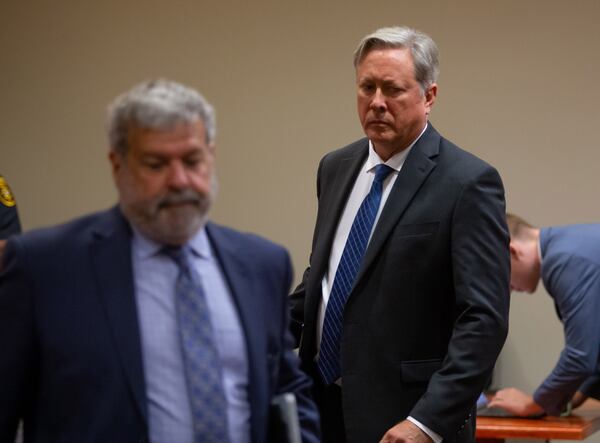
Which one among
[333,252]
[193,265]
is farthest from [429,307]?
[193,265]

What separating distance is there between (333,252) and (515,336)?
8.15ft

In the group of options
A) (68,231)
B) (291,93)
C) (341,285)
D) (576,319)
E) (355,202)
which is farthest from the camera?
(291,93)

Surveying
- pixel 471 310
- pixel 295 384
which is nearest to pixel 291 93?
pixel 471 310

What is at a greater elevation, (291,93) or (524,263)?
(291,93)

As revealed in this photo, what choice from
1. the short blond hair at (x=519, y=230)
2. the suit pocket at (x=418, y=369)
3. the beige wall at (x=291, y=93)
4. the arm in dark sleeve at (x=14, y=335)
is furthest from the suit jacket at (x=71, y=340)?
the beige wall at (x=291, y=93)

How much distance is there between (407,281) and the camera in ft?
9.11

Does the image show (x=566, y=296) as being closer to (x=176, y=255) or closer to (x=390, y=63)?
(x=390, y=63)

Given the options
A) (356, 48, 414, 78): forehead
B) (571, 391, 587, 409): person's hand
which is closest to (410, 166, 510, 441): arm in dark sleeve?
(356, 48, 414, 78): forehead

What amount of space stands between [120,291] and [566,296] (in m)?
2.32

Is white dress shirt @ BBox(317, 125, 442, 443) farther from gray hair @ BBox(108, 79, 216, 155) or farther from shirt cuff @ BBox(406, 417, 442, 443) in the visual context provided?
gray hair @ BBox(108, 79, 216, 155)

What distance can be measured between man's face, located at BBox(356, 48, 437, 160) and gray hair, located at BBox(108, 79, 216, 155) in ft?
3.63

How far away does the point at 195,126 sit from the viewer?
5.92ft

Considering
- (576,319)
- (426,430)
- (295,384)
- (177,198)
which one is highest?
(177,198)

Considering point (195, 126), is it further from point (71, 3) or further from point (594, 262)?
point (71, 3)
